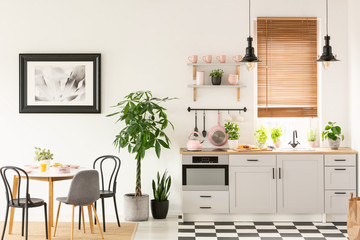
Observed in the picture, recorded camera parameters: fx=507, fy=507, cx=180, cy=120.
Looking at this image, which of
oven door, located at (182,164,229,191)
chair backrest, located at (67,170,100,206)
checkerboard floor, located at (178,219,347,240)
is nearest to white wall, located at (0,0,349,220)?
oven door, located at (182,164,229,191)

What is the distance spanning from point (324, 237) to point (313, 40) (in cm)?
250

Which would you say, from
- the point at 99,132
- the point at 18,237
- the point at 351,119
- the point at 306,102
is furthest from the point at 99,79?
the point at 351,119

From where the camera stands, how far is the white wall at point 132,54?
21.1 feet

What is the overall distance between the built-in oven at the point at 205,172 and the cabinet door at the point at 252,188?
Answer: 101 mm

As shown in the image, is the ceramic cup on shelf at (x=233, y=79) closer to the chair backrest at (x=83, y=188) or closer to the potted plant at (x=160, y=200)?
the potted plant at (x=160, y=200)

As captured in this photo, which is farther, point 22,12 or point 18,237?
point 22,12

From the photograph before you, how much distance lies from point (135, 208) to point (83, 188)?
117 centimetres

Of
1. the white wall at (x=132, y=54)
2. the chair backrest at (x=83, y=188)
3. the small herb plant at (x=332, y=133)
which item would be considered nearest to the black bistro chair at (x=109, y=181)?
the white wall at (x=132, y=54)

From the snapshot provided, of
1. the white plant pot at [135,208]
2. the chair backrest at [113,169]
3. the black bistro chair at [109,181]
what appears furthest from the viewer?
the white plant pot at [135,208]

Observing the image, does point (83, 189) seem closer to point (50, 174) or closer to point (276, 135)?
point (50, 174)

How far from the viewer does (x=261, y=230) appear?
5703mm

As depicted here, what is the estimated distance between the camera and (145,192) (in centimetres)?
650

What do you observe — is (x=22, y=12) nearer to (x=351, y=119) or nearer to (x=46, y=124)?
(x=46, y=124)

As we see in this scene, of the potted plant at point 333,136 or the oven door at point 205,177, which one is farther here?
the potted plant at point 333,136
